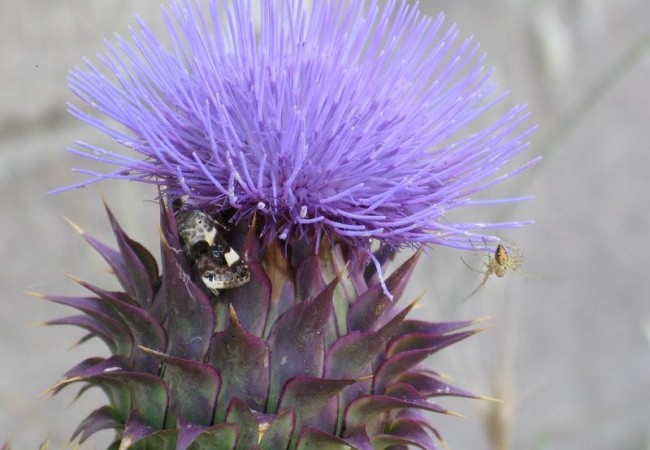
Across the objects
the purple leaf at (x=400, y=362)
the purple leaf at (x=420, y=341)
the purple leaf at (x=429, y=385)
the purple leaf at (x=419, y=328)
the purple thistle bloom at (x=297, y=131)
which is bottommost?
the purple leaf at (x=429, y=385)

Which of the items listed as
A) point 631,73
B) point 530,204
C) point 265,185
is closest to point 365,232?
point 265,185

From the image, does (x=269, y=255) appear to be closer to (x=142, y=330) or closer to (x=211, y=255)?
(x=211, y=255)

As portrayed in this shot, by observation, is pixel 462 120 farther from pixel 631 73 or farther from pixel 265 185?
pixel 631 73

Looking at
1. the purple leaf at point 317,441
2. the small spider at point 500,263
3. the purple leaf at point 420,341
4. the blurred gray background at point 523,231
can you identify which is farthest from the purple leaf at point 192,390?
the blurred gray background at point 523,231

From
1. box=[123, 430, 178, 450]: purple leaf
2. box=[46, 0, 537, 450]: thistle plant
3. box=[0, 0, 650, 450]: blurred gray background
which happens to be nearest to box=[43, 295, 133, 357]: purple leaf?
box=[46, 0, 537, 450]: thistle plant

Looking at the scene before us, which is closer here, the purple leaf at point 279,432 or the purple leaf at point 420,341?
the purple leaf at point 279,432

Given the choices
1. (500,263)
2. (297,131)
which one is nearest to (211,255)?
(297,131)

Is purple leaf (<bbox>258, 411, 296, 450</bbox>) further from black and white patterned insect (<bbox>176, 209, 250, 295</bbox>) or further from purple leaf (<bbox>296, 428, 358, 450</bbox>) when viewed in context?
black and white patterned insect (<bbox>176, 209, 250, 295</bbox>)

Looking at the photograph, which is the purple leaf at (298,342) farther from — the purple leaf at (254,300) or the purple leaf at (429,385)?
the purple leaf at (429,385)
